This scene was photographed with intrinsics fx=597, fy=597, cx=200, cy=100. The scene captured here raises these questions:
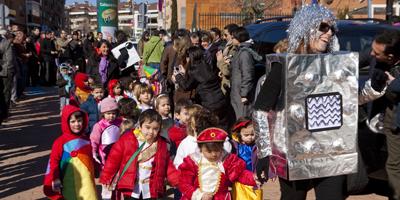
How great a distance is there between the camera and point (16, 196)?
6.94 m

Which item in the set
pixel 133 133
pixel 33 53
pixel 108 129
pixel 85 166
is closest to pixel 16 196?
pixel 108 129

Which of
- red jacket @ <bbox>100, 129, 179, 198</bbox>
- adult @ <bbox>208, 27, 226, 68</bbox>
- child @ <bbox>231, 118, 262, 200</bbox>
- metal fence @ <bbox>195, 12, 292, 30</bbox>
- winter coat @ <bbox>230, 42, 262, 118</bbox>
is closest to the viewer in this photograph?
red jacket @ <bbox>100, 129, 179, 198</bbox>

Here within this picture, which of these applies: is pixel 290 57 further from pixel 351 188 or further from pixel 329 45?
pixel 351 188

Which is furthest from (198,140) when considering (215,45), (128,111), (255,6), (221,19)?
(221,19)

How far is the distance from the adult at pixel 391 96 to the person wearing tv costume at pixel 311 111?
60 cm

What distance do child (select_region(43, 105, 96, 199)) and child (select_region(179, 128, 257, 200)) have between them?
1125mm

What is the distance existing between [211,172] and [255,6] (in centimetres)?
2636

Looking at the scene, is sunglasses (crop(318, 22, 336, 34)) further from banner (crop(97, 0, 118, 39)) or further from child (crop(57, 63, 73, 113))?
banner (crop(97, 0, 118, 39))

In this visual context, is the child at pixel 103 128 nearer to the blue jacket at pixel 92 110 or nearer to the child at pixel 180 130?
the child at pixel 180 130

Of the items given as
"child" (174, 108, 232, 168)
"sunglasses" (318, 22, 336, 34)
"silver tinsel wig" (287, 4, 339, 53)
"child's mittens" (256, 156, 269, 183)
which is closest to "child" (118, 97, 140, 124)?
"child" (174, 108, 232, 168)

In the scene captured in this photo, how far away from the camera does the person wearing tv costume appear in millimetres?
3883

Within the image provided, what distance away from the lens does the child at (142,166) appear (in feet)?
16.5

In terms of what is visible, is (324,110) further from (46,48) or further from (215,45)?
(46,48)

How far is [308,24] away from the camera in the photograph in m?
4.15
